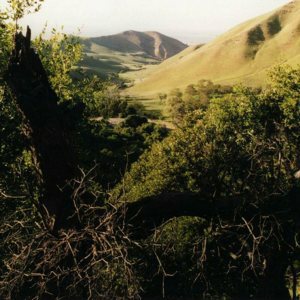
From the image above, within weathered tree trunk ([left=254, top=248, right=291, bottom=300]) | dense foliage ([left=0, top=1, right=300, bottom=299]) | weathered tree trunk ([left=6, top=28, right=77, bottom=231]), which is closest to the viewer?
dense foliage ([left=0, top=1, right=300, bottom=299])

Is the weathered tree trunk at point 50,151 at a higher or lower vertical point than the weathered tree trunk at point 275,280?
higher

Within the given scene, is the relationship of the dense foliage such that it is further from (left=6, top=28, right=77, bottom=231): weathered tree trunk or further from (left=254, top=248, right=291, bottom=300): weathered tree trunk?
(left=6, top=28, right=77, bottom=231): weathered tree trunk

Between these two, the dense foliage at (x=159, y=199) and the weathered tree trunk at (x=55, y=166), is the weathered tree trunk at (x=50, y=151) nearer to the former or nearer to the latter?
the weathered tree trunk at (x=55, y=166)

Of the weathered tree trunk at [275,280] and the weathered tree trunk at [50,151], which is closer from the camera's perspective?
the weathered tree trunk at [50,151]

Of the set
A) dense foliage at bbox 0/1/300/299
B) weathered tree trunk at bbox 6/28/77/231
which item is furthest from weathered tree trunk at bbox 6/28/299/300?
dense foliage at bbox 0/1/300/299

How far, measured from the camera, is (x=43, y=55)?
75.3ft

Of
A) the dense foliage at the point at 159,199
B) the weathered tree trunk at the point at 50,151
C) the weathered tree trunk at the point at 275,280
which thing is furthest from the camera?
the weathered tree trunk at the point at 275,280

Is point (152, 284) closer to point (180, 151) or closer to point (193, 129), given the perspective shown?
point (180, 151)

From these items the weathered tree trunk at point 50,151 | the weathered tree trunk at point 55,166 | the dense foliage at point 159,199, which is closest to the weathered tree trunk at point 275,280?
the dense foliage at point 159,199

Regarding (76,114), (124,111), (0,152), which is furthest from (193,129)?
(124,111)

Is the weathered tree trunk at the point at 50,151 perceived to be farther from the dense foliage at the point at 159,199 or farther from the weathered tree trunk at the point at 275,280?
the weathered tree trunk at the point at 275,280

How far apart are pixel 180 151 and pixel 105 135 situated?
5617 cm

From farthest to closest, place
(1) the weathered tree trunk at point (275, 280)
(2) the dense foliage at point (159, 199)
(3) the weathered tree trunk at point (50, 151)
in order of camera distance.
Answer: (1) the weathered tree trunk at point (275, 280)
(3) the weathered tree trunk at point (50, 151)
(2) the dense foliage at point (159, 199)

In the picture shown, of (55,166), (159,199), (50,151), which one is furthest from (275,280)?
(50,151)
